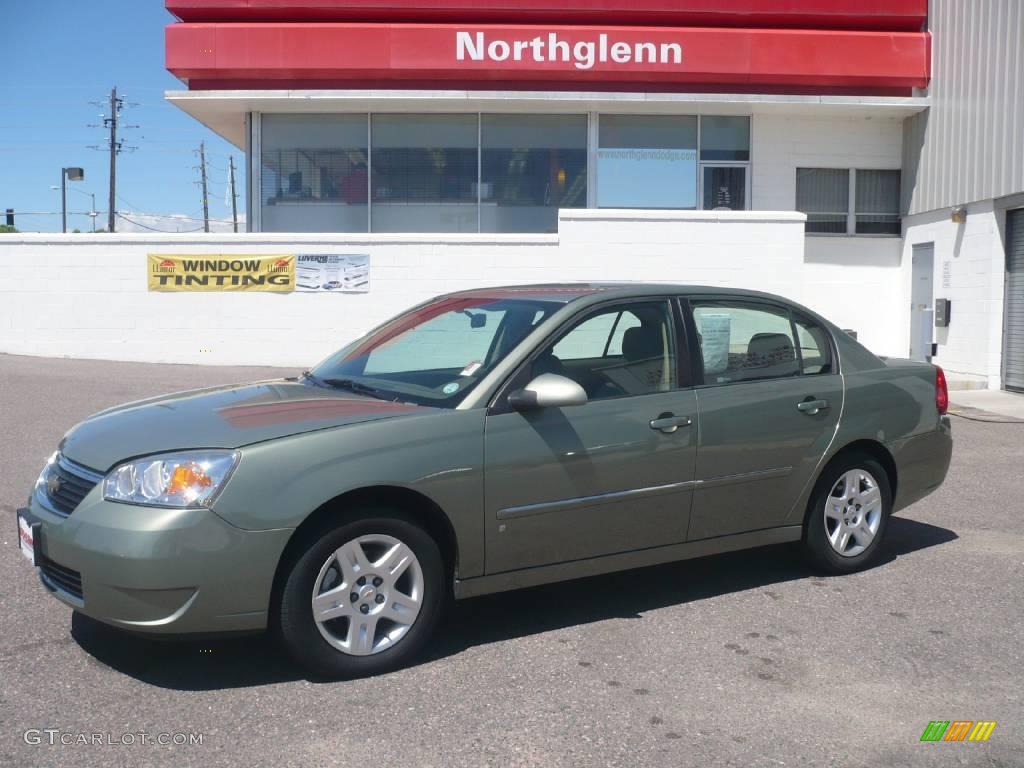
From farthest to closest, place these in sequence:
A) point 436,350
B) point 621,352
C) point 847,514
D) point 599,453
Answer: point 847,514, point 436,350, point 621,352, point 599,453

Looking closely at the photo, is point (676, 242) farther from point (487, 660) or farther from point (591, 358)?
point (487, 660)

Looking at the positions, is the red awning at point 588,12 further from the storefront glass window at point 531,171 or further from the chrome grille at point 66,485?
the chrome grille at point 66,485

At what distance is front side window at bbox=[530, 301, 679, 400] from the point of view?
5055mm

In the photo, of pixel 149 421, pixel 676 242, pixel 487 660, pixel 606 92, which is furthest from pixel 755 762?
pixel 606 92

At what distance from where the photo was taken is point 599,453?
483 cm

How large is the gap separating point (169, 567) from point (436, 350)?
2.08 meters

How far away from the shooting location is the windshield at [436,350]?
16.0ft

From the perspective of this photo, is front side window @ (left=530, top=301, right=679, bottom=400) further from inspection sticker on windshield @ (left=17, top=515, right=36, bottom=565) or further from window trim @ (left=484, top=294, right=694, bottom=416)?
inspection sticker on windshield @ (left=17, top=515, right=36, bottom=565)

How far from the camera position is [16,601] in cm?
516

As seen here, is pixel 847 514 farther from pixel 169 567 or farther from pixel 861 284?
pixel 861 284

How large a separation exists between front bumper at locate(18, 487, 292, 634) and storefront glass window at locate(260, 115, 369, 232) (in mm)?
15770

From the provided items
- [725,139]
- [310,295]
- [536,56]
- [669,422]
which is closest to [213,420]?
[669,422]

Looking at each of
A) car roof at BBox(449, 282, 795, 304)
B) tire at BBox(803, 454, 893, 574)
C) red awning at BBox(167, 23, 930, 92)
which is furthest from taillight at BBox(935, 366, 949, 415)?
red awning at BBox(167, 23, 930, 92)

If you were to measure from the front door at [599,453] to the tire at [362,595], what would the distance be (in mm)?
365
